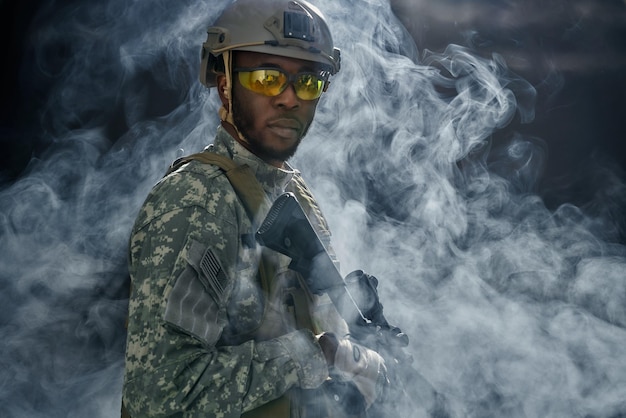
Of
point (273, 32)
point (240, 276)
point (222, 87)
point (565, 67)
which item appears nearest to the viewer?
point (240, 276)

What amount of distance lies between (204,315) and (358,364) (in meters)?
0.55

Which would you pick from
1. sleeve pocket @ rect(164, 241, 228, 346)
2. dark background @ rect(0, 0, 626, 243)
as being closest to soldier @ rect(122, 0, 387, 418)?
sleeve pocket @ rect(164, 241, 228, 346)

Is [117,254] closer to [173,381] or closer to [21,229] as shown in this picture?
[21,229]

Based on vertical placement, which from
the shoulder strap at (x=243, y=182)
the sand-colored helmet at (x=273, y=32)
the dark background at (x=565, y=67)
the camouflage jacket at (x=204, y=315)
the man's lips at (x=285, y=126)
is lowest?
the dark background at (x=565, y=67)

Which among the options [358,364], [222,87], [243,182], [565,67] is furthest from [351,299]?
[565,67]

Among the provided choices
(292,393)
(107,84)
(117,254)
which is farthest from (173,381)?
(107,84)

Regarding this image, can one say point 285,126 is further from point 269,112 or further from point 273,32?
point 273,32

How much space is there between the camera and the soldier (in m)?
1.96

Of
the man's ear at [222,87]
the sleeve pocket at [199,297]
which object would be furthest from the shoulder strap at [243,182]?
the man's ear at [222,87]

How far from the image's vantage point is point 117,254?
14.7ft

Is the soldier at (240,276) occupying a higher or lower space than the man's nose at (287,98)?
lower

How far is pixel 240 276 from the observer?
6.98 feet

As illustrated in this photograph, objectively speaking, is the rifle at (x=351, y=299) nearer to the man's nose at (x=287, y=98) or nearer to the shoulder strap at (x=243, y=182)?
the shoulder strap at (x=243, y=182)

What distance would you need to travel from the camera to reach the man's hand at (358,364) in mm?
2176
